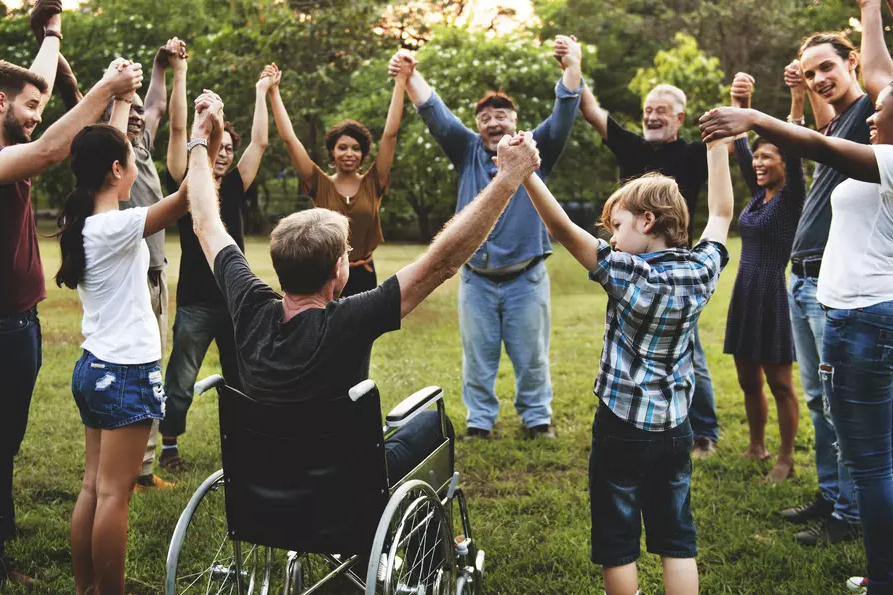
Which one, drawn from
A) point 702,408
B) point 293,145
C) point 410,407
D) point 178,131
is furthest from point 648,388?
point 293,145

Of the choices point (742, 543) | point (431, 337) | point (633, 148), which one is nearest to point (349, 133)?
point (633, 148)

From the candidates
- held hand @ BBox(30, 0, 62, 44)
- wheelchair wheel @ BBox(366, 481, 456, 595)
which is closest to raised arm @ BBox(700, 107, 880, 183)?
wheelchair wheel @ BBox(366, 481, 456, 595)

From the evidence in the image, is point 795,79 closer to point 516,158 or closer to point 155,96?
point 516,158

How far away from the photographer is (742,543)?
3.48 metres

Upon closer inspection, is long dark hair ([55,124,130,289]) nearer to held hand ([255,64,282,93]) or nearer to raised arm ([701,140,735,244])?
held hand ([255,64,282,93])

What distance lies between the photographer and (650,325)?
2.38m

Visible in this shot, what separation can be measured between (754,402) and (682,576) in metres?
2.25

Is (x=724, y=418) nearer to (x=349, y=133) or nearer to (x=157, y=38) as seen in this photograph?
(x=349, y=133)

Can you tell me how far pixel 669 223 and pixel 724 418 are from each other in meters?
3.57

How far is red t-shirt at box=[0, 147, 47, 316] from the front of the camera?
301cm

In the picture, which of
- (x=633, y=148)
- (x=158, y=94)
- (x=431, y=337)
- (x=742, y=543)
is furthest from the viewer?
(x=431, y=337)

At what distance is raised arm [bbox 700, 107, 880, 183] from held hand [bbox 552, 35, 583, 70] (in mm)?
1878

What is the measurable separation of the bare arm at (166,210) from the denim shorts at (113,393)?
1.62 feet

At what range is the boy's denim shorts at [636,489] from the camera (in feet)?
7.95
